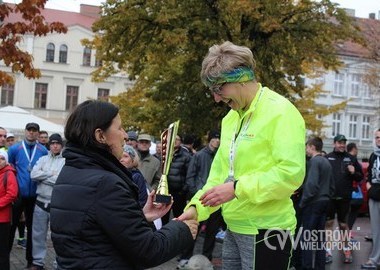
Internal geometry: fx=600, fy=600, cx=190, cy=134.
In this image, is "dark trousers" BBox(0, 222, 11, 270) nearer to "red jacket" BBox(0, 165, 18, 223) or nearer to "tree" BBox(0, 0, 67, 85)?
"red jacket" BBox(0, 165, 18, 223)

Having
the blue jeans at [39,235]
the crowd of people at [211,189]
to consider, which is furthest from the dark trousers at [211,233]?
the crowd of people at [211,189]

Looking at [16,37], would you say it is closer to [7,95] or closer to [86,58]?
[7,95]

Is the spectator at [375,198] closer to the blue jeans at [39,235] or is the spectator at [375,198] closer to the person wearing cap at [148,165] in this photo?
the person wearing cap at [148,165]

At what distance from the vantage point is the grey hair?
3477 millimetres

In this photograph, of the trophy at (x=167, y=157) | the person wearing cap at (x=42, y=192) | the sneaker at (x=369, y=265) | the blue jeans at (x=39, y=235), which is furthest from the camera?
the sneaker at (x=369, y=265)

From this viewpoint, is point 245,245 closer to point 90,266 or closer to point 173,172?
point 90,266

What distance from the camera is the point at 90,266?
109 inches

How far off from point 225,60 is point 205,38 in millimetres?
14713

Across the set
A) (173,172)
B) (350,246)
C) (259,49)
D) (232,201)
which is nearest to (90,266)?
(232,201)

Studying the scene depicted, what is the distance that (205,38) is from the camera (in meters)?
18.0

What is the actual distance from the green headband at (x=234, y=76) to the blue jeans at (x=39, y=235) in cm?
581

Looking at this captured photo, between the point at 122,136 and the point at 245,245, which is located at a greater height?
the point at 122,136

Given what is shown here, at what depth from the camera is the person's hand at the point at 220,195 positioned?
332 centimetres

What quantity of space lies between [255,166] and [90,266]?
1.16 m
